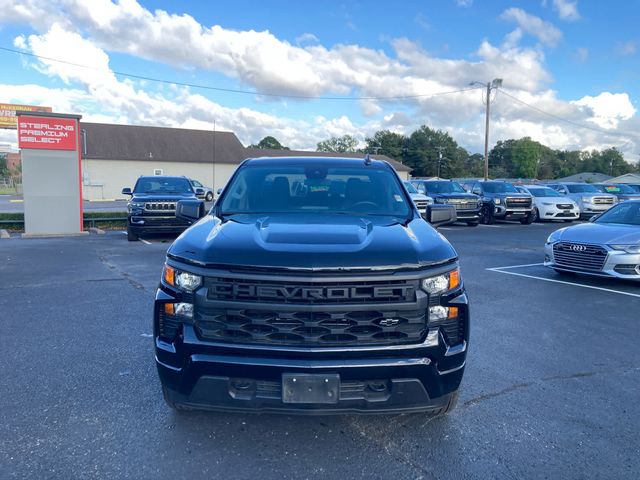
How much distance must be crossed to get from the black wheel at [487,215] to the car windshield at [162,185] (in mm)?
12457

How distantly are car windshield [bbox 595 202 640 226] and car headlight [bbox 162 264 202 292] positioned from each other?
840cm

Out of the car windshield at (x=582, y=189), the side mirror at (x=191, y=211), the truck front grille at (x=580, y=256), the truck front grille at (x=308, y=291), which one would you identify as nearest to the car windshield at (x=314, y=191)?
the side mirror at (x=191, y=211)

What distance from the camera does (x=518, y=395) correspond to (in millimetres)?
3949

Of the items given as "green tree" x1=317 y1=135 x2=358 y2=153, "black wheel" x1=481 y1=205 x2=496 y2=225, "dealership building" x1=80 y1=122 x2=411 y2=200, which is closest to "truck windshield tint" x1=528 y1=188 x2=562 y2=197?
"black wheel" x1=481 y1=205 x2=496 y2=225

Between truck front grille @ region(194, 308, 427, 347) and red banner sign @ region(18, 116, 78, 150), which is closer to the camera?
truck front grille @ region(194, 308, 427, 347)

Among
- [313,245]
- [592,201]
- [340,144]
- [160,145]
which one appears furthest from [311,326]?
[340,144]

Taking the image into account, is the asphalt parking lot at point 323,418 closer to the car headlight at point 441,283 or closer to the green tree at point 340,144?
the car headlight at point 441,283

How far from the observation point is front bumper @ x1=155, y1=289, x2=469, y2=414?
2768mm

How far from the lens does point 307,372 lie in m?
2.73

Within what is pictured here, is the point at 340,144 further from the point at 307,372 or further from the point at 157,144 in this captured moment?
the point at 307,372

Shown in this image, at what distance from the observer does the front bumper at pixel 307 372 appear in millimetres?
2768

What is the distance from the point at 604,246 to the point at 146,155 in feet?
146

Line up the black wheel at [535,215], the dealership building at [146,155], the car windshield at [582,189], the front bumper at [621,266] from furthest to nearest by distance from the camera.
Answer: the dealership building at [146,155] < the car windshield at [582,189] < the black wheel at [535,215] < the front bumper at [621,266]

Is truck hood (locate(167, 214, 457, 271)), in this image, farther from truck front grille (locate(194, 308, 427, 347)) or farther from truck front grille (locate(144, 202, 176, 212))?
truck front grille (locate(144, 202, 176, 212))
